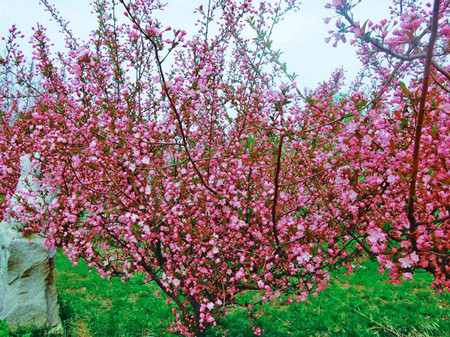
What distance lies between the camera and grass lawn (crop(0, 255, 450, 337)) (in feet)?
16.5

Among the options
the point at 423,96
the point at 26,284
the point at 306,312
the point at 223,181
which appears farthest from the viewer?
the point at 306,312

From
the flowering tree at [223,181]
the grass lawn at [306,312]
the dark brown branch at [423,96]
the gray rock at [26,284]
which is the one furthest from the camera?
the grass lawn at [306,312]

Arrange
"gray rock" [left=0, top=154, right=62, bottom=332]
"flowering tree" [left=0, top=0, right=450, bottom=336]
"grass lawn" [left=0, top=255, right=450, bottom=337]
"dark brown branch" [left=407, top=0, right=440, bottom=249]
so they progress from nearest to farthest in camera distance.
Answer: "dark brown branch" [left=407, top=0, right=440, bottom=249]
"flowering tree" [left=0, top=0, right=450, bottom=336]
"gray rock" [left=0, top=154, right=62, bottom=332]
"grass lawn" [left=0, top=255, right=450, bottom=337]

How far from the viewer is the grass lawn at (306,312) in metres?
5.02

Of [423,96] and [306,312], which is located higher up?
[423,96]

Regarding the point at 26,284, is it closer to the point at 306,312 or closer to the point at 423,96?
the point at 306,312

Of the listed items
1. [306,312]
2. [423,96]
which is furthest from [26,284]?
[423,96]

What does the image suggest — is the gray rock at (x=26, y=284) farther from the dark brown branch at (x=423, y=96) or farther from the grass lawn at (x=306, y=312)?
the dark brown branch at (x=423, y=96)

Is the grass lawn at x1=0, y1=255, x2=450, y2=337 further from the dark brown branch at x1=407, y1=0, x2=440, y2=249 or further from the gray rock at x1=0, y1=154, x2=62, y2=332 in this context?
the dark brown branch at x1=407, y1=0, x2=440, y2=249

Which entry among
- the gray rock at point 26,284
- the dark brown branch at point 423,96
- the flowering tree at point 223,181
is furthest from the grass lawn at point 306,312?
the dark brown branch at point 423,96

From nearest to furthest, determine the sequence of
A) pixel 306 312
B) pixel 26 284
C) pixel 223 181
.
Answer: pixel 223 181, pixel 26 284, pixel 306 312

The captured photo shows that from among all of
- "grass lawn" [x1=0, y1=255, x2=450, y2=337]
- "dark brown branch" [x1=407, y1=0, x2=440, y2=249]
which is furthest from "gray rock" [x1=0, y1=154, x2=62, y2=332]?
"dark brown branch" [x1=407, y1=0, x2=440, y2=249]

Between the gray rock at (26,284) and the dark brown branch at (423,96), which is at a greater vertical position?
the dark brown branch at (423,96)

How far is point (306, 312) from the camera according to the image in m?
5.63
